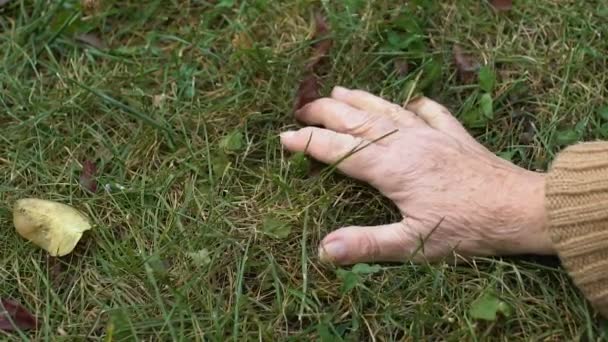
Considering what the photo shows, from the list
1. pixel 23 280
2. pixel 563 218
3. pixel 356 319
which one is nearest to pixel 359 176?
pixel 356 319

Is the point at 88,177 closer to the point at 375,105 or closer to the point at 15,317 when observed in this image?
the point at 15,317

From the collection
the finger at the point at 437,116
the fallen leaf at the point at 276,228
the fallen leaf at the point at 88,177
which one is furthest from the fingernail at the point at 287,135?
the fallen leaf at the point at 88,177

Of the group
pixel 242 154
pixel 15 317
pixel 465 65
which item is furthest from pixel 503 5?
pixel 15 317

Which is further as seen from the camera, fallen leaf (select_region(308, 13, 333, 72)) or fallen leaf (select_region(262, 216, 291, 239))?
fallen leaf (select_region(308, 13, 333, 72))

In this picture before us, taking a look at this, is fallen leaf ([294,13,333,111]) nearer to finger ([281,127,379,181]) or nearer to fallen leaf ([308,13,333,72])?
fallen leaf ([308,13,333,72])

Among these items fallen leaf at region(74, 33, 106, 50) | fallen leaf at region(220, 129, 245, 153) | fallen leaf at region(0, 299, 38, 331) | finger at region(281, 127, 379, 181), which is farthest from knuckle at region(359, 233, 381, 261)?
fallen leaf at region(74, 33, 106, 50)
